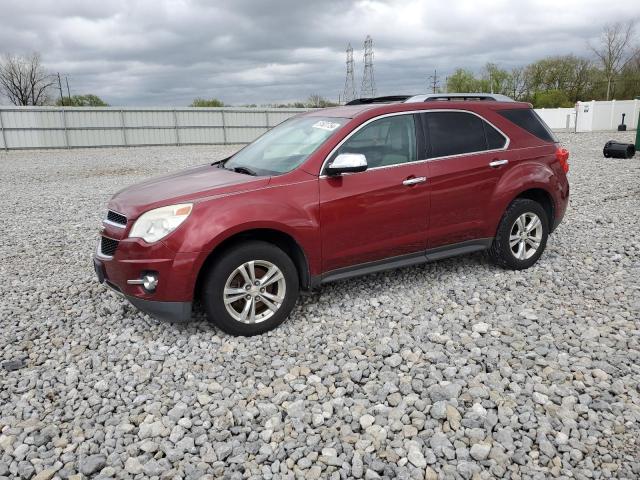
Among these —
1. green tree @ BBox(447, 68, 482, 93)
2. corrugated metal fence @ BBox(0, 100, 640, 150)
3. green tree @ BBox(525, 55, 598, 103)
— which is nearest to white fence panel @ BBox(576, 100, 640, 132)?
corrugated metal fence @ BBox(0, 100, 640, 150)

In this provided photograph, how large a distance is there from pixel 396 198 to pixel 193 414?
244cm

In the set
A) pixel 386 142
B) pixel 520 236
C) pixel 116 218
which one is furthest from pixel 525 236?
pixel 116 218

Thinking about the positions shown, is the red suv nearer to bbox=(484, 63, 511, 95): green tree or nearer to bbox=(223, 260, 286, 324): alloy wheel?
bbox=(223, 260, 286, 324): alloy wheel

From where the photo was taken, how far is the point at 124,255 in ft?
12.7

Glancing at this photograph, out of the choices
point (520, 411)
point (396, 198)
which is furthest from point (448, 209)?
point (520, 411)

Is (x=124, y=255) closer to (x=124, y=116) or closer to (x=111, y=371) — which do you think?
(x=111, y=371)

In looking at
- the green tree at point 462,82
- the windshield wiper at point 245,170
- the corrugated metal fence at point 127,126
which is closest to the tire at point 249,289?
the windshield wiper at point 245,170

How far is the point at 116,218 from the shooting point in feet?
13.6

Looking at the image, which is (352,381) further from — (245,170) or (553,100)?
(553,100)

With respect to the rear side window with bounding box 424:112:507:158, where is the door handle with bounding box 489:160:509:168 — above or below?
below

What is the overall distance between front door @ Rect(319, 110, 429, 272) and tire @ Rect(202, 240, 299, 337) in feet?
1.34

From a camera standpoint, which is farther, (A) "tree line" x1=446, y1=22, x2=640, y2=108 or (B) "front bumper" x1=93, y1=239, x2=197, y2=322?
(A) "tree line" x1=446, y1=22, x2=640, y2=108

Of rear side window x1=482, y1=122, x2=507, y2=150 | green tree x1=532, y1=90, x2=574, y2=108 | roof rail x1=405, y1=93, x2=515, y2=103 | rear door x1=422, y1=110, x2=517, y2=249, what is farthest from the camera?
green tree x1=532, y1=90, x2=574, y2=108

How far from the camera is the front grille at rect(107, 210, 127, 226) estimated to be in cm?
400
